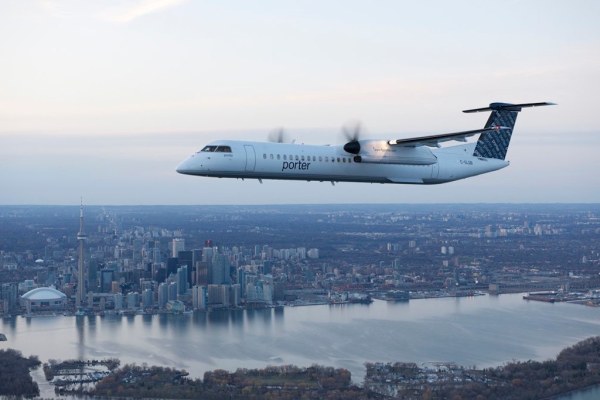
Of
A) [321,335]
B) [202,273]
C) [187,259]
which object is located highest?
[187,259]

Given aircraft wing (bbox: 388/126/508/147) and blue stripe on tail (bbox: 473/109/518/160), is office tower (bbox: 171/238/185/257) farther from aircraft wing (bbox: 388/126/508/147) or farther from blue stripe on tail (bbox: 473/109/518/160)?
aircraft wing (bbox: 388/126/508/147)

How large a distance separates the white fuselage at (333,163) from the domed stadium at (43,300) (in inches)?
1178

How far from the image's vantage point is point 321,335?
128 ft

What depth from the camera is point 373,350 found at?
35.8 metres

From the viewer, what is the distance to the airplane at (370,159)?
20062 millimetres

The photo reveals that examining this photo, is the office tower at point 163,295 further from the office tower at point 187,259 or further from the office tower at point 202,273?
the office tower at point 187,259

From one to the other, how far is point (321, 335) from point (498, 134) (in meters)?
16.7

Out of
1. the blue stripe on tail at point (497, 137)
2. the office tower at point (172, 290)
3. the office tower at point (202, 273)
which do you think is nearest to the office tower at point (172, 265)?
the office tower at point (202, 273)

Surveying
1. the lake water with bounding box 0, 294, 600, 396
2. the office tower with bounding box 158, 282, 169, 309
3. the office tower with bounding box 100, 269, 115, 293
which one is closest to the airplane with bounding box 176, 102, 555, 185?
the lake water with bounding box 0, 294, 600, 396

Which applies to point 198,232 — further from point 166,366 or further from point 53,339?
point 166,366

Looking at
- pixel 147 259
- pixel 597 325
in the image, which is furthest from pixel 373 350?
pixel 147 259

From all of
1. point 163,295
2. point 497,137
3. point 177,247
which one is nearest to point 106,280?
point 163,295

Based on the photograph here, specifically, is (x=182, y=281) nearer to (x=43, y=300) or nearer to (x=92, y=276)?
(x=92, y=276)

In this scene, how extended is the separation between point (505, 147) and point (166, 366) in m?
15.3
